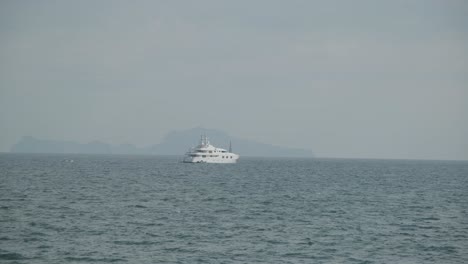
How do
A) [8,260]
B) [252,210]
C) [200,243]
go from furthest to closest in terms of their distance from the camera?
1. [252,210]
2. [200,243]
3. [8,260]

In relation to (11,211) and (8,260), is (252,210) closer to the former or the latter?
(11,211)

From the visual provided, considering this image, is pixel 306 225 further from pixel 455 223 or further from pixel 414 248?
pixel 455 223

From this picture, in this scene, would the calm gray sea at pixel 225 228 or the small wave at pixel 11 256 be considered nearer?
the small wave at pixel 11 256

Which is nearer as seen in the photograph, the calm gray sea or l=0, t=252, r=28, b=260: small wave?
l=0, t=252, r=28, b=260: small wave

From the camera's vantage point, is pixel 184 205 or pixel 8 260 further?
pixel 184 205

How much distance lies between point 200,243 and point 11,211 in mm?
24823

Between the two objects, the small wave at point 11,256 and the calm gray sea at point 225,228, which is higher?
the calm gray sea at point 225,228

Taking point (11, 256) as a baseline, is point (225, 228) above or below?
above

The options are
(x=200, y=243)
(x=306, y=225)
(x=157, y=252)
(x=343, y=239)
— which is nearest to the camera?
(x=157, y=252)

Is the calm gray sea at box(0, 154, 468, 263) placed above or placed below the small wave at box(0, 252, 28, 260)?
above

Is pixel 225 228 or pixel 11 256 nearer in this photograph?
pixel 11 256

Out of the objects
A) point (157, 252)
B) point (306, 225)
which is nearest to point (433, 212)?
point (306, 225)

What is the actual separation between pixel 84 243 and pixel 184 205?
25122 mm

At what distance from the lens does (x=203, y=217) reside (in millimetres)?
54812
